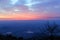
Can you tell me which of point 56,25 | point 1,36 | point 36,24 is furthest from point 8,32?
point 56,25

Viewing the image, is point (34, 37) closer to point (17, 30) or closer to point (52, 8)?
point (17, 30)

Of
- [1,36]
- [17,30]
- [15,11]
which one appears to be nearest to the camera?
[1,36]

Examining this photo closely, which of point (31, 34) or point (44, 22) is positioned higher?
point (44, 22)

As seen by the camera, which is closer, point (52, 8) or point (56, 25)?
point (56, 25)

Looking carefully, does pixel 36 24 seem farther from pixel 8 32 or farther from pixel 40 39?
pixel 8 32

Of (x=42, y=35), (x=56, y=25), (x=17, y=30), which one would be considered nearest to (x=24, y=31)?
(x=17, y=30)

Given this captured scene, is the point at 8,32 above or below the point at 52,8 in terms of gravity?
below

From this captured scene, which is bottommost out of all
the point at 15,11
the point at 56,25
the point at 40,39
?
the point at 40,39

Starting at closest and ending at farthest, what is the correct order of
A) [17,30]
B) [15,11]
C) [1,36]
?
[1,36], [17,30], [15,11]

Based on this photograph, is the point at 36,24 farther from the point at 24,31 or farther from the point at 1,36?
the point at 1,36
